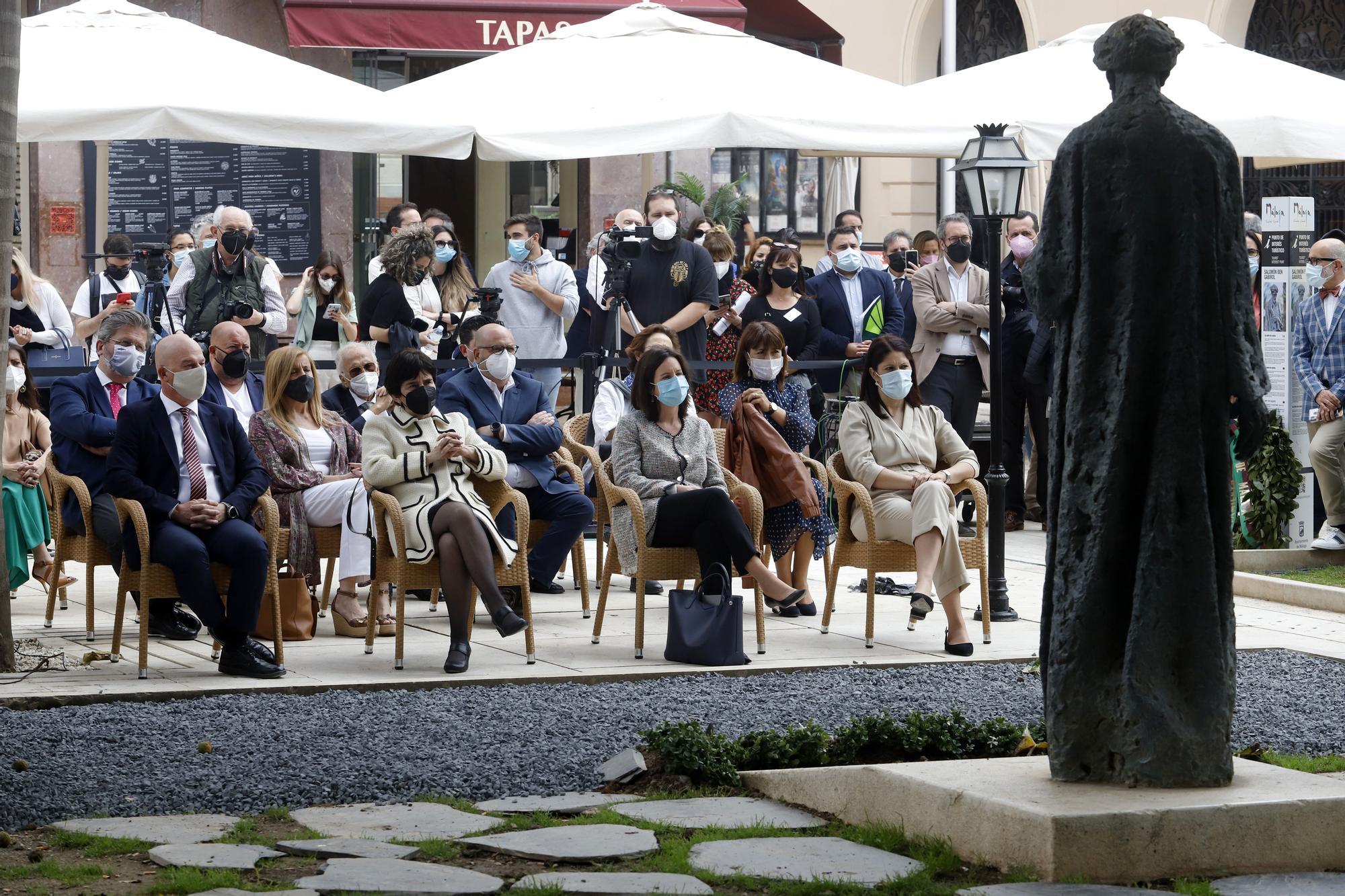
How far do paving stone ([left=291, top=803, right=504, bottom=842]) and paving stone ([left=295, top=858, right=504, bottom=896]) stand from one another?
373 millimetres

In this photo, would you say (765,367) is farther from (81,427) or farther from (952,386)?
(81,427)

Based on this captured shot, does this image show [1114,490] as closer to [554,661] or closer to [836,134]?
[554,661]

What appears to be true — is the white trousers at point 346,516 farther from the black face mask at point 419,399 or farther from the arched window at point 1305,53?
the arched window at point 1305,53

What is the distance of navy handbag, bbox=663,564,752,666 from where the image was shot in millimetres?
9008

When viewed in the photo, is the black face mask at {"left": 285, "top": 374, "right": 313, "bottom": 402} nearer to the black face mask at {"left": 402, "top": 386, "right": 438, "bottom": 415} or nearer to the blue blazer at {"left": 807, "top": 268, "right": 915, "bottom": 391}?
the black face mask at {"left": 402, "top": 386, "right": 438, "bottom": 415}

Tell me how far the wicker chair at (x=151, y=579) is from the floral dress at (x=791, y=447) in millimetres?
2729

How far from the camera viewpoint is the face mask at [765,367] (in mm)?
10773

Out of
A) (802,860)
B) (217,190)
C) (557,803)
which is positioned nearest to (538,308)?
(217,190)

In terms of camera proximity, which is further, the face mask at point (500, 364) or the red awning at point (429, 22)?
the red awning at point (429, 22)

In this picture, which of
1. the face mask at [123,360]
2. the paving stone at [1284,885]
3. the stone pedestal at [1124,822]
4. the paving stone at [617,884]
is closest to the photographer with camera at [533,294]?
the face mask at [123,360]

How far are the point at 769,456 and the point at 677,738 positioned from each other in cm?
400

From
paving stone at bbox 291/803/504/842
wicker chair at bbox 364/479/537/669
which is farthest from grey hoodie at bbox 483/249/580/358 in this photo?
paving stone at bbox 291/803/504/842

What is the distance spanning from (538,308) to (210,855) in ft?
26.4

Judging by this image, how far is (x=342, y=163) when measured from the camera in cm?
1917
